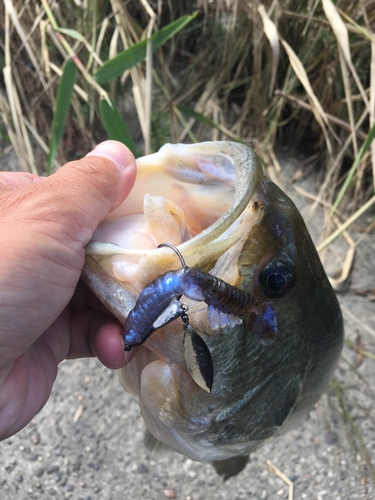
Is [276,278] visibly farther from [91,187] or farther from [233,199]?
[91,187]

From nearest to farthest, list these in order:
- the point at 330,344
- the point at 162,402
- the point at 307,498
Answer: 1. the point at 162,402
2. the point at 330,344
3. the point at 307,498

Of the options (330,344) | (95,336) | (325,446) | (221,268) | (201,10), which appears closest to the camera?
(221,268)

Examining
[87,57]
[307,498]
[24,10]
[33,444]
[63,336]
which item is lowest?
[307,498]

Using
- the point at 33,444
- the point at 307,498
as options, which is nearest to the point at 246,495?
the point at 307,498

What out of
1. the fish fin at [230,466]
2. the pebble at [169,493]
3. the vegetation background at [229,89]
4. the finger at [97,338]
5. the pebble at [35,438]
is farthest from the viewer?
the vegetation background at [229,89]

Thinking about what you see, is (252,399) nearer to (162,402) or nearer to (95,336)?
(162,402)

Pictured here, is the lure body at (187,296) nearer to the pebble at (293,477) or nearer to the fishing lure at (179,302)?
the fishing lure at (179,302)

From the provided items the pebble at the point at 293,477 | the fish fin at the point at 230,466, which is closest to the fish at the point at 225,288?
the fish fin at the point at 230,466
